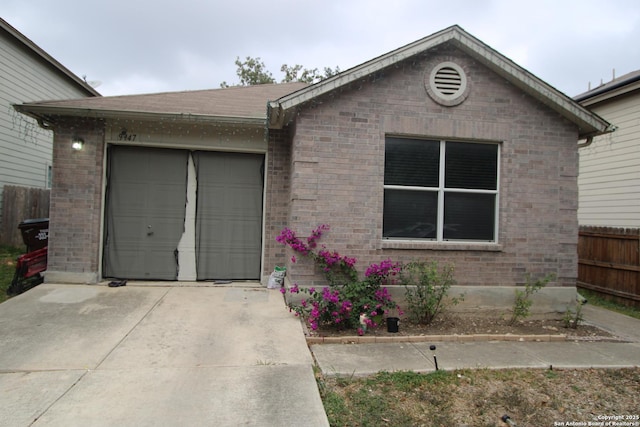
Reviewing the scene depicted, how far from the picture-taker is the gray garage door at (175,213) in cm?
696

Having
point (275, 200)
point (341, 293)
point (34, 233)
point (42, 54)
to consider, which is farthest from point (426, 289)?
point (42, 54)

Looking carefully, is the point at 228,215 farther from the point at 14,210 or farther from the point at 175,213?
the point at 14,210

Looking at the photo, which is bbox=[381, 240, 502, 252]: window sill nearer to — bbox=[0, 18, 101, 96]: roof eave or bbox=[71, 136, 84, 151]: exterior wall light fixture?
bbox=[71, 136, 84, 151]: exterior wall light fixture

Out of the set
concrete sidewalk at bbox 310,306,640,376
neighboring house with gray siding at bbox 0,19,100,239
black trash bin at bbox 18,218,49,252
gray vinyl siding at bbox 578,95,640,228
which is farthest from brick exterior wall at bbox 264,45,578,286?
neighboring house with gray siding at bbox 0,19,100,239

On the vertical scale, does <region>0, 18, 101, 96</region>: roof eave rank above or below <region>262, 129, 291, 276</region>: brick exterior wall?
above

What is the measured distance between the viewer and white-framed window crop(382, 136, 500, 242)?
6.18 m

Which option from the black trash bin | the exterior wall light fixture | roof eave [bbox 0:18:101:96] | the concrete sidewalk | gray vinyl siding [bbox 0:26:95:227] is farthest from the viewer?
gray vinyl siding [bbox 0:26:95:227]

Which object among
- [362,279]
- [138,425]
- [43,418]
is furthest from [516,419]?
[43,418]

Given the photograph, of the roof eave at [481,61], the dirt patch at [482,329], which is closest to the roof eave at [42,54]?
the roof eave at [481,61]

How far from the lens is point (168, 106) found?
23.2 feet

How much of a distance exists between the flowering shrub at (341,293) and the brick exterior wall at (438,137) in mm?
190

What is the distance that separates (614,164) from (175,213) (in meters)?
11.0

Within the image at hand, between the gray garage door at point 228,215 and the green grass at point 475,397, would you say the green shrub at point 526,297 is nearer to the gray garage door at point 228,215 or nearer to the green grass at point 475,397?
the green grass at point 475,397

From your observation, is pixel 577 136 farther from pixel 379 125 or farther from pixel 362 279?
pixel 362 279
